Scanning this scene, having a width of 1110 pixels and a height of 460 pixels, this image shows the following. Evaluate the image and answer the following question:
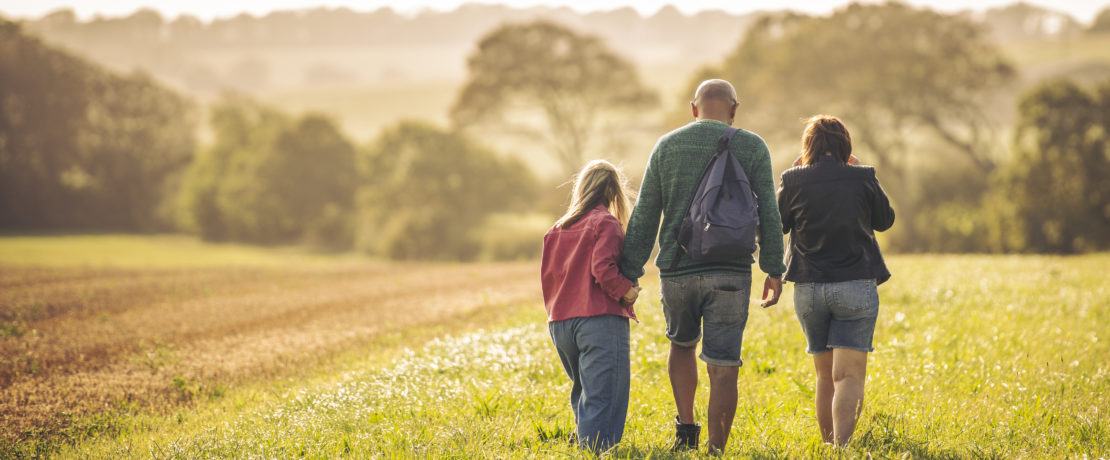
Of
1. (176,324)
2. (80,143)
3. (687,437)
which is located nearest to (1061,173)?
(687,437)

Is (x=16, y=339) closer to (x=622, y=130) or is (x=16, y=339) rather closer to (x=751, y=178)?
(x=751, y=178)

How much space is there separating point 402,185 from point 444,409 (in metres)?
29.7

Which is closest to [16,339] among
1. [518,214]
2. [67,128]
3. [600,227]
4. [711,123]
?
[600,227]

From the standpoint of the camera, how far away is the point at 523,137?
37031 millimetres

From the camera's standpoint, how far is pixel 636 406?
586cm

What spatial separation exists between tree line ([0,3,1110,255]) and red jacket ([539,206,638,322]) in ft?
90.4

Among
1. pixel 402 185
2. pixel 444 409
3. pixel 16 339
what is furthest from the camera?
pixel 402 185

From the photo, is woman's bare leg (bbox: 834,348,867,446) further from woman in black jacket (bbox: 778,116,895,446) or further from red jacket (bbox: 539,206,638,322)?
red jacket (bbox: 539,206,638,322)

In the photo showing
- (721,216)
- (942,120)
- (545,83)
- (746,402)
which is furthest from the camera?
(545,83)

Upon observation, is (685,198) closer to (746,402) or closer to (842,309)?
(842,309)

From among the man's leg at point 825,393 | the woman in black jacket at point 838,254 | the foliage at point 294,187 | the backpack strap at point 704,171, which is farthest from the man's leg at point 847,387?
the foliage at point 294,187

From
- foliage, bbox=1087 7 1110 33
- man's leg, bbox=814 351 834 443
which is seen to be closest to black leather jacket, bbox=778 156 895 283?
man's leg, bbox=814 351 834 443

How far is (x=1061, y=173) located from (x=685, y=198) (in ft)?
91.4

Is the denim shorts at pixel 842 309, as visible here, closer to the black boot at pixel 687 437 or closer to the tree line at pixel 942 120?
the black boot at pixel 687 437
